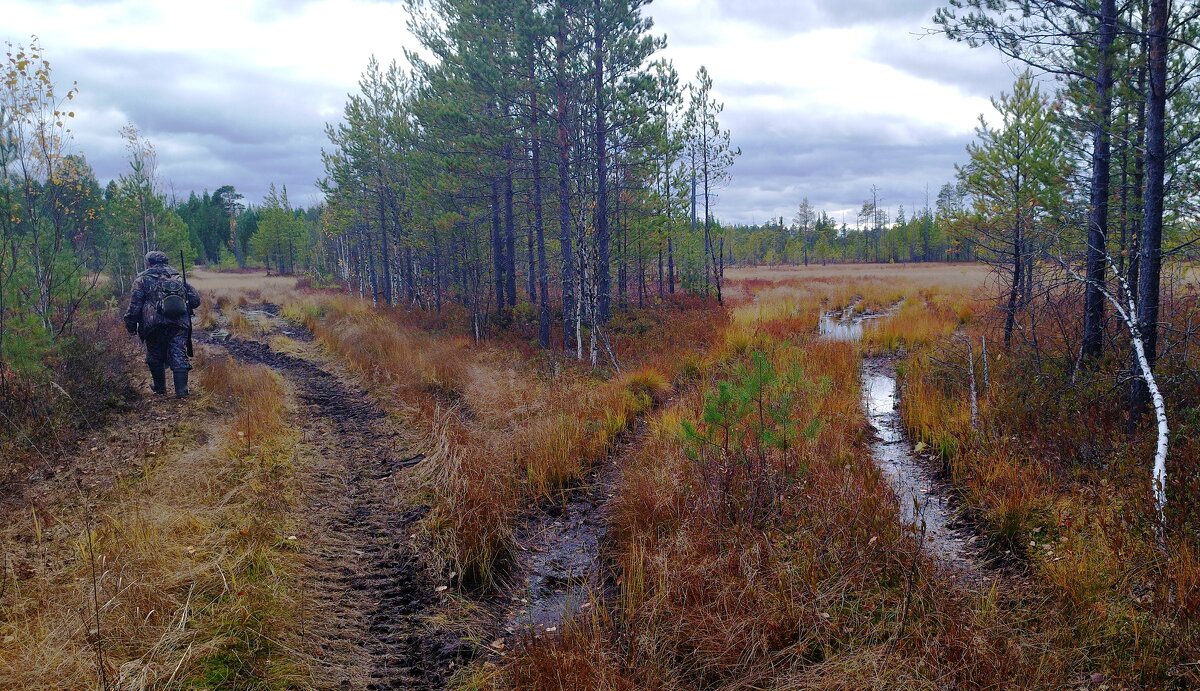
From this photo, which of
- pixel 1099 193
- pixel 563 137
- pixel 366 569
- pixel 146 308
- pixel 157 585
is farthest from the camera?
pixel 563 137

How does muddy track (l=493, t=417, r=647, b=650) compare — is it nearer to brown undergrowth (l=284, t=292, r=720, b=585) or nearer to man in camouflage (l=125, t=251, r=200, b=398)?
brown undergrowth (l=284, t=292, r=720, b=585)

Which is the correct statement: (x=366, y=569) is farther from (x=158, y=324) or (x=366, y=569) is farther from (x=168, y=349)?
(x=168, y=349)

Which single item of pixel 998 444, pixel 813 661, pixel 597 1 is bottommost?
pixel 813 661

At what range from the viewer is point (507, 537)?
16.5ft

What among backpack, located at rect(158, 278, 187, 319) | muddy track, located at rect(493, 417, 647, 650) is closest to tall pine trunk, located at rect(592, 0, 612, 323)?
muddy track, located at rect(493, 417, 647, 650)

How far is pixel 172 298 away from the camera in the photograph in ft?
28.1

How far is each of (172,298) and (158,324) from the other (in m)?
0.45

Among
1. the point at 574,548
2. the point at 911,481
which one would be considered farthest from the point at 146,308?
the point at 911,481

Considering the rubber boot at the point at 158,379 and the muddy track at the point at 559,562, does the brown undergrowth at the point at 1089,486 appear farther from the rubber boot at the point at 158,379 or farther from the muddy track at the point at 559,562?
the rubber boot at the point at 158,379

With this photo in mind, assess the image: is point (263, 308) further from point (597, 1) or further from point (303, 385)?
point (597, 1)

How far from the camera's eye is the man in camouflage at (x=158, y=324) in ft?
28.3

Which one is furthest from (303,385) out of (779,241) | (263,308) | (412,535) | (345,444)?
(779,241)

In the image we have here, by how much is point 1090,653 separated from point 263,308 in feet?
102

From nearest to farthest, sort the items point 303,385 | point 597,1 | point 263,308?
point 303,385
point 597,1
point 263,308
